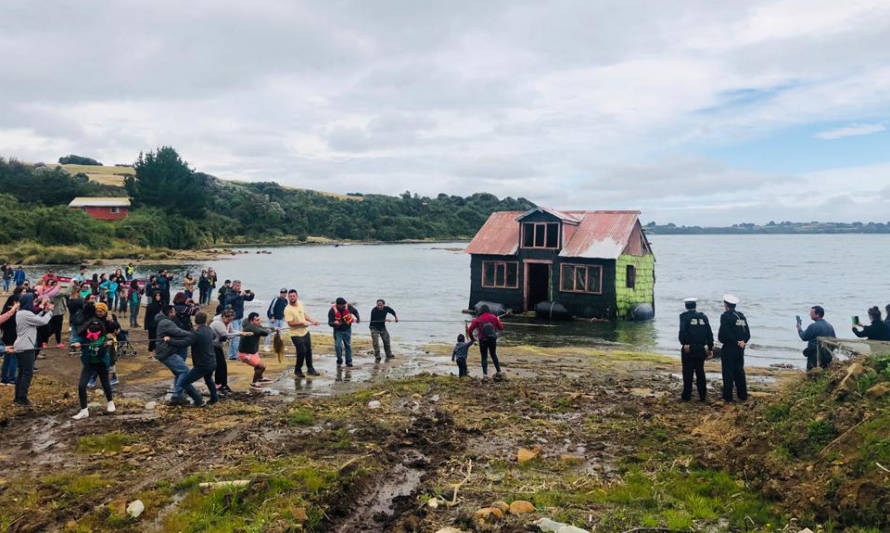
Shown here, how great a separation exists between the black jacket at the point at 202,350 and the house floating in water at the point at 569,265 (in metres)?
24.8

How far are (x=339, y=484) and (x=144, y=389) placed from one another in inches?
299

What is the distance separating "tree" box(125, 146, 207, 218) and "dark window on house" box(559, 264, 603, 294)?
3520 inches

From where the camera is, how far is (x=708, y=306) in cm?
4562

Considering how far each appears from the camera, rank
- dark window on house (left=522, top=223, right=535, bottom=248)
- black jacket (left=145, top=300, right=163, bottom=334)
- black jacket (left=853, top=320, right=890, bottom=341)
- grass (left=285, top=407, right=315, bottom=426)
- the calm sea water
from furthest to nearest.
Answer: dark window on house (left=522, top=223, right=535, bottom=248) < the calm sea water < black jacket (left=145, top=300, right=163, bottom=334) < black jacket (left=853, top=320, right=890, bottom=341) < grass (left=285, top=407, right=315, bottom=426)

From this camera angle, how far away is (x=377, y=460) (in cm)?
866

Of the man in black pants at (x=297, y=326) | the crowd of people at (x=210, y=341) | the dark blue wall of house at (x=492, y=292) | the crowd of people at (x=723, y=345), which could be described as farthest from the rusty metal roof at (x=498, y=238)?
the crowd of people at (x=723, y=345)

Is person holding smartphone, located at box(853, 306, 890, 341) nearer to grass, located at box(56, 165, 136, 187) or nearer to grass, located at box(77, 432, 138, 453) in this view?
grass, located at box(77, 432, 138, 453)

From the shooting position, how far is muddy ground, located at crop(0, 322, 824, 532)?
6793 mm

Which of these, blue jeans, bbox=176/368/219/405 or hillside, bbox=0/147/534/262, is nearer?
blue jeans, bbox=176/368/219/405

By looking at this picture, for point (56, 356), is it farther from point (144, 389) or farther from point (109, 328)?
point (109, 328)

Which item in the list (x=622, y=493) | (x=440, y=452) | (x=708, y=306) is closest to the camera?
(x=622, y=493)

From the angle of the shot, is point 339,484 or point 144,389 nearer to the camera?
point 339,484

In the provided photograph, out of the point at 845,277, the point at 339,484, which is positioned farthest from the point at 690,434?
the point at 845,277

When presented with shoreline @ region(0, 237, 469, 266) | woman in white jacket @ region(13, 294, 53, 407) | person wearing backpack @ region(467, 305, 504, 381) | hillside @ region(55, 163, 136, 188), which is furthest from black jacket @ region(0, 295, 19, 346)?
hillside @ region(55, 163, 136, 188)
